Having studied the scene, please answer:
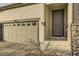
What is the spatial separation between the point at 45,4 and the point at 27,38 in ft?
1.95

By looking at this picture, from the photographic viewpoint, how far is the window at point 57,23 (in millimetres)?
2217

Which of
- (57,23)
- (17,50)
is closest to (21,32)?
(17,50)

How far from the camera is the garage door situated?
7.50ft

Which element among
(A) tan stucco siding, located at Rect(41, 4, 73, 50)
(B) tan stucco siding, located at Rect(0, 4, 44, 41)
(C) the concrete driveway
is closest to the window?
(A) tan stucco siding, located at Rect(41, 4, 73, 50)

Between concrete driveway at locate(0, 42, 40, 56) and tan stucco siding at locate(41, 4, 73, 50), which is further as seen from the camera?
concrete driveway at locate(0, 42, 40, 56)

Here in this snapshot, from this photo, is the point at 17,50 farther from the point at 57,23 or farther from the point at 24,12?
the point at 57,23

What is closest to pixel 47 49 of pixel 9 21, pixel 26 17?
pixel 26 17

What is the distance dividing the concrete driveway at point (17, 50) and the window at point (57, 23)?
418mm

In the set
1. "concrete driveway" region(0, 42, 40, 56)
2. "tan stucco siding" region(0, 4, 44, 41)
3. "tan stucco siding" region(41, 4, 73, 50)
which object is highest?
"tan stucco siding" region(0, 4, 44, 41)

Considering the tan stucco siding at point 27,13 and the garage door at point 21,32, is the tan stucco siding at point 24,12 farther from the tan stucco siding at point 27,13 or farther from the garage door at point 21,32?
the garage door at point 21,32

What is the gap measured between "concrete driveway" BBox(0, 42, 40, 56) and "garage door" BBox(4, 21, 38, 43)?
0.25ft

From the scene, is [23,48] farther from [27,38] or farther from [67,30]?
[67,30]

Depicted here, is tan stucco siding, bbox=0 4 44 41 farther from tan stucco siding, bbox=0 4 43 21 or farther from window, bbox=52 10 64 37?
window, bbox=52 10 64 37

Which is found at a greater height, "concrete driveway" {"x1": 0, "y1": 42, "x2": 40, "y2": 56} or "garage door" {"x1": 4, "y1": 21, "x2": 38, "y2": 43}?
"garage door" {"x1": 4, "y1": 21, "x2": 38, "y2": 43}
